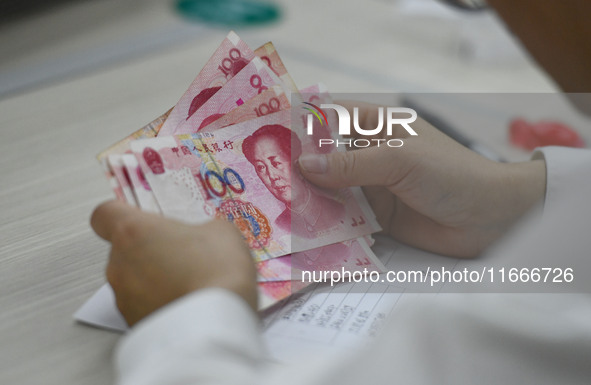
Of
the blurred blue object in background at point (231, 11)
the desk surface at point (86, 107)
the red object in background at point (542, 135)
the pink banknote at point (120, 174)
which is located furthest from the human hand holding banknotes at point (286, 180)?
the blurred blue object in background at point (231, 11)

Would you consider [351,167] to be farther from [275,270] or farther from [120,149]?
[120,149]

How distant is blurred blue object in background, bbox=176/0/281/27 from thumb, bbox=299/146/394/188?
946 millimetres

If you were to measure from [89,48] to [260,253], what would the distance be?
3.11 ft

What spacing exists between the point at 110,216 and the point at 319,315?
0.25m

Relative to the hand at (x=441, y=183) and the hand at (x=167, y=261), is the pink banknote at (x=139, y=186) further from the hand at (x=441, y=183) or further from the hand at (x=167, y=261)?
the hand at (x=441, y=183)

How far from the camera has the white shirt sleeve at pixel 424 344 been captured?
539 mm

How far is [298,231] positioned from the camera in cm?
83

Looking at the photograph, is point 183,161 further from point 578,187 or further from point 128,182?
point 578,187

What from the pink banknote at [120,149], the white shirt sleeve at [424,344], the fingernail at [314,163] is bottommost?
the white shirt sleeve at [424,344]

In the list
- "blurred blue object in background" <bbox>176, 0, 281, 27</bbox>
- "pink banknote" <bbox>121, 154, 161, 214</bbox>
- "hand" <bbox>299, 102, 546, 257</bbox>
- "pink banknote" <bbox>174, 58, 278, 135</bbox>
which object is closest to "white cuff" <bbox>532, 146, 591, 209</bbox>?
"hand" <bbox>299, 102, 546, 257</bbox>

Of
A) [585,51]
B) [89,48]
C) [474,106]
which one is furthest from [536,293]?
[89,48]

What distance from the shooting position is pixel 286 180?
2.79ft

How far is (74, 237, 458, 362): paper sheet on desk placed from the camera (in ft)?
2.19

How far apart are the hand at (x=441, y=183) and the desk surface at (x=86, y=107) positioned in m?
0.34
